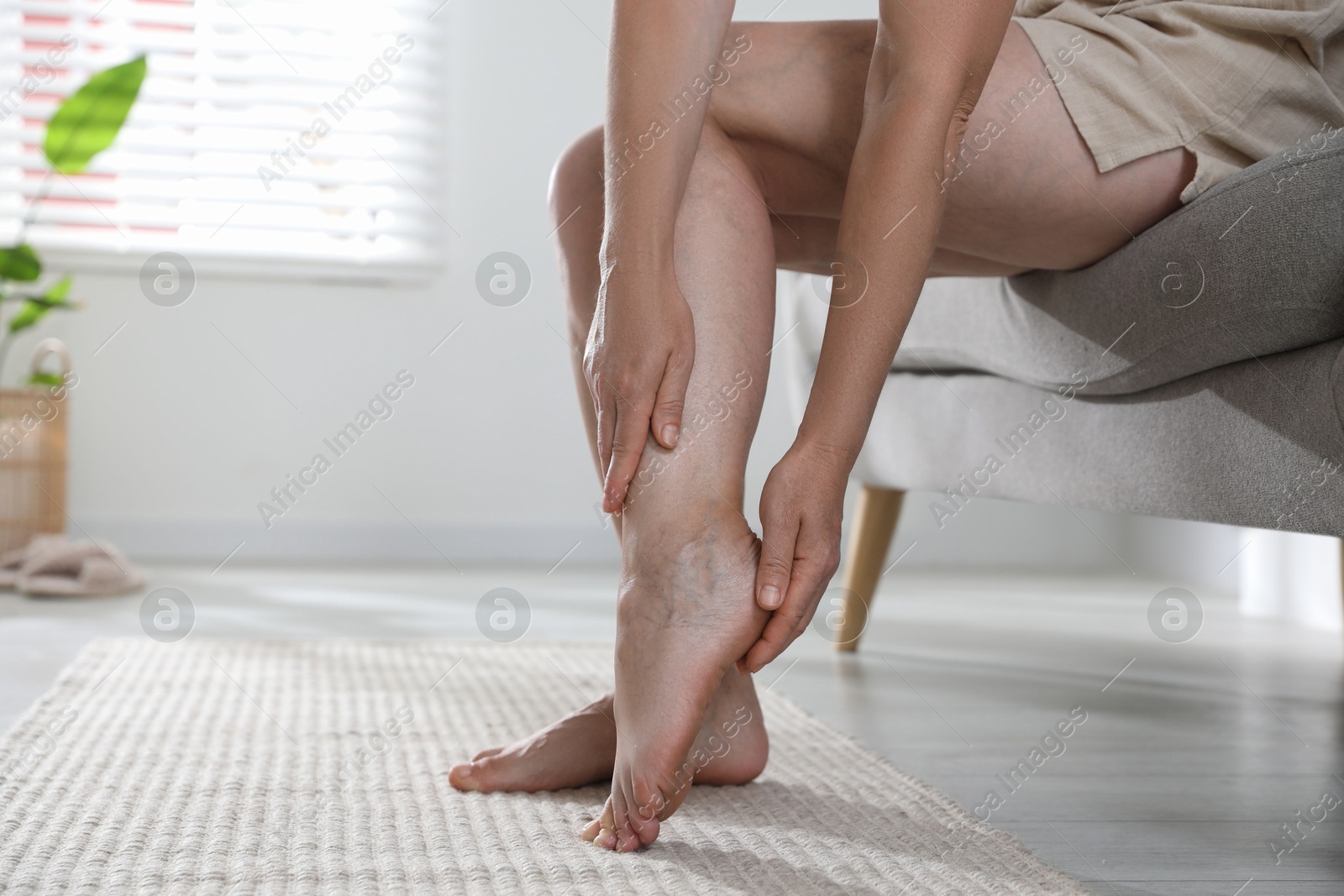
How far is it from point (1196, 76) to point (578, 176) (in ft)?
1.32

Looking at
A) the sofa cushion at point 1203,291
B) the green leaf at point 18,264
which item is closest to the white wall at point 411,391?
the green leaf at point 18,264

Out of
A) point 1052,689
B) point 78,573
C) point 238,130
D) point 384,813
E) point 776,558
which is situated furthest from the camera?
point 238,130

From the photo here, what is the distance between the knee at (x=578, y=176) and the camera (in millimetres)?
769

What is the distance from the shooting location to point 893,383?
4.39 ft

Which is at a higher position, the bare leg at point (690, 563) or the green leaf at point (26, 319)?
the bare leg at point (690, 563)

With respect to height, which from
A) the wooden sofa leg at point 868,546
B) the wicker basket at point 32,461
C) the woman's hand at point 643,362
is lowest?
the wicker basket at point 32,461

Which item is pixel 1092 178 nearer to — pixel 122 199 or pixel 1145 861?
pixel 1145 861

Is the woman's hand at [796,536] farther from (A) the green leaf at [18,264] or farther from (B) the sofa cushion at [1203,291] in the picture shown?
(A) the green leaf at [18,264]

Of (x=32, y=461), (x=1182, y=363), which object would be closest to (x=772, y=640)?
(x=1182, y=363)

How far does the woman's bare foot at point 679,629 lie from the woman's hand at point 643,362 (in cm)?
4

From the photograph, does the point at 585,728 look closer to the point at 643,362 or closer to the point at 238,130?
the point at 643,362

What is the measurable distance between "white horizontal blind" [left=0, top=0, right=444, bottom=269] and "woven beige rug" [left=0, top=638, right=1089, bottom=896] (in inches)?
56.8

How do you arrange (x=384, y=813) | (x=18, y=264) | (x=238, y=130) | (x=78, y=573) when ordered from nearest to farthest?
(x=384, y=813), (x=78, y=573), (x=18, y=264), (x=238, y=130)

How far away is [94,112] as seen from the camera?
2.02 meters
